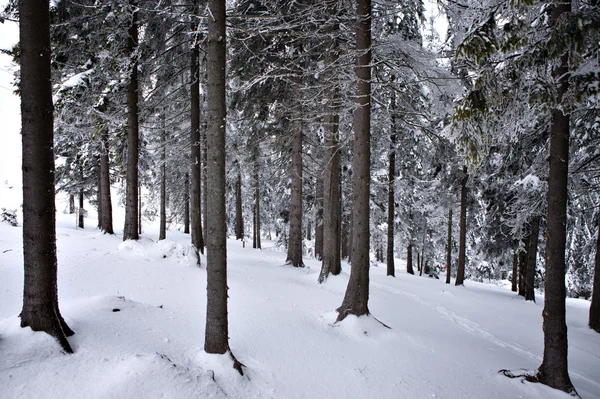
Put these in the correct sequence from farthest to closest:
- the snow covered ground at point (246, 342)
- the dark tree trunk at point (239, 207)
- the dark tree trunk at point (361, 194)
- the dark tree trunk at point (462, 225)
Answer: the dark tree trunk at point (239, 207), the dark tree trunk at point (462, 225), the dark tree trunk at point (361, 194), the snow covered ground at point (246, 342)

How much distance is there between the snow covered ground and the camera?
12.0 ft

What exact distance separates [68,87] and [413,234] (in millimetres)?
22444

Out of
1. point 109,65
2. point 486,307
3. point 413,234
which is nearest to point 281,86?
point 109,65

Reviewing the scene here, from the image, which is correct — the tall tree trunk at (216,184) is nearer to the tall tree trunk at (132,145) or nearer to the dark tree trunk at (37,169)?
the dark tree trunk at (37,169)

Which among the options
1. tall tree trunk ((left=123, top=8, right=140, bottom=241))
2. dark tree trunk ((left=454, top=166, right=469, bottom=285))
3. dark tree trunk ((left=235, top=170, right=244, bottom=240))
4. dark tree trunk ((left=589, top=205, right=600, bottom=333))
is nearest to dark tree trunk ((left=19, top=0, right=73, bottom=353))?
tall tree trunk ((left=123, top=8, right=140, bottom=241))

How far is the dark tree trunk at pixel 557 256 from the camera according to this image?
5.68 meters

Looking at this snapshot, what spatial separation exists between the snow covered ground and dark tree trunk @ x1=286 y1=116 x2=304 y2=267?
7.14ft

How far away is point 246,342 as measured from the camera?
5.44m

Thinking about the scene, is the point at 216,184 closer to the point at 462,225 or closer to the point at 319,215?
the point at 319,215

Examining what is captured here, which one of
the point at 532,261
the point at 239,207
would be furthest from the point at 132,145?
the point at 532,261

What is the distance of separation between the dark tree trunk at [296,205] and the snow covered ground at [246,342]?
2.18m

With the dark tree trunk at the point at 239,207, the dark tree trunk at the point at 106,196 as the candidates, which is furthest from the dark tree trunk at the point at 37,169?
the dark tree trunk at the point at 239,207

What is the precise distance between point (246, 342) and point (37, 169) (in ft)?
12.9

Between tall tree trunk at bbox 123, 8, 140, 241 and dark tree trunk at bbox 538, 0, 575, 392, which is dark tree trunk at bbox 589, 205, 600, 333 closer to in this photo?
dark tree trunk at bbox 538, 0, 575, 392
